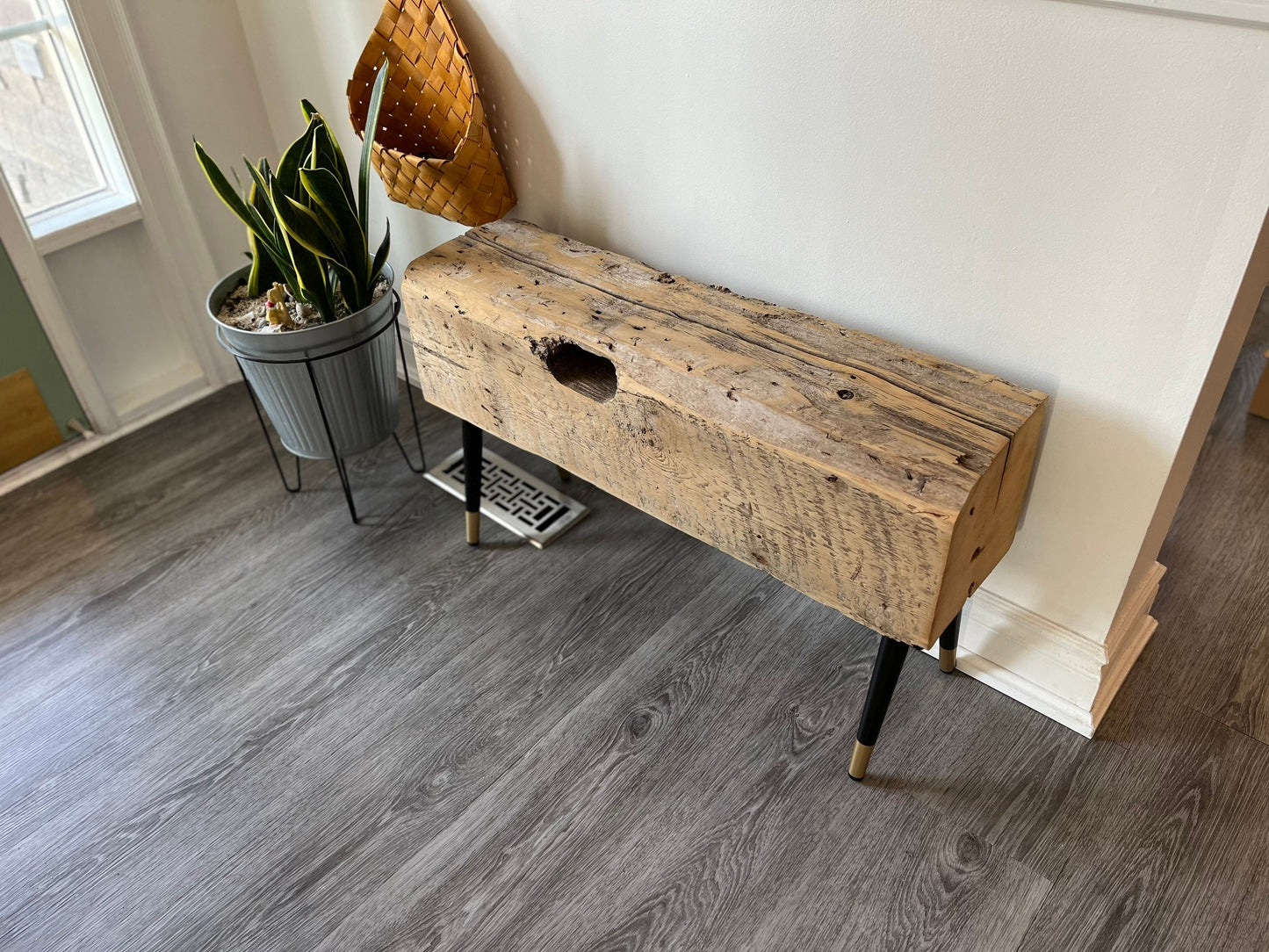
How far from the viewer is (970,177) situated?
3.88ft

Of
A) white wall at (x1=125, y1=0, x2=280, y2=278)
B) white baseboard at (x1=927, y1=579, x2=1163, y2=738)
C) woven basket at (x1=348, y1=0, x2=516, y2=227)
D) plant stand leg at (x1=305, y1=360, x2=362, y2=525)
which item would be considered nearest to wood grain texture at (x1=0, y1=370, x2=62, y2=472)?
white wall at (x1=125, y1=0, x2=280, y2=278)

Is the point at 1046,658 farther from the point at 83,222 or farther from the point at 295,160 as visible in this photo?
the point at 83,222

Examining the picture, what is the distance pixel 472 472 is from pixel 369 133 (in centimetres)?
58

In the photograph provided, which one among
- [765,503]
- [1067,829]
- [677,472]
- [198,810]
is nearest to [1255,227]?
[765,503]

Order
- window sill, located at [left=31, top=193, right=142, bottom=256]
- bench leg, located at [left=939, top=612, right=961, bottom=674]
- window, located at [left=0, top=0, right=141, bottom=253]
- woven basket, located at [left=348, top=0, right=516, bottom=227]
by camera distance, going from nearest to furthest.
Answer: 1. bench leg, located at [left=939, top=612, right=961, bottom=674]
2. woven basket, located at [left=348, top=0, right=516, bottom=227]
3. window, located at [left=0, top=0, right=141, bottom=253]
4. window sill, located at [left=31, top=193, right=142, bottom=256]

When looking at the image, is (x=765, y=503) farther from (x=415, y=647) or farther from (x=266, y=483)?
(x=266, y=483)

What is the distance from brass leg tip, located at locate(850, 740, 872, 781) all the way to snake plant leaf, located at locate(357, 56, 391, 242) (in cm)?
115

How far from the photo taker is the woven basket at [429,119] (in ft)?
5.21

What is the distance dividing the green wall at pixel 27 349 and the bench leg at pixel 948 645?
1.82 m

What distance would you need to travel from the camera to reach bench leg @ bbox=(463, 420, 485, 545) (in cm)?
169

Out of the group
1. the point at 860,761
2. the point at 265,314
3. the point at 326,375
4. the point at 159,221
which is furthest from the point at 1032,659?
the point at 159,221

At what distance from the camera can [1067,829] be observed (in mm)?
1341

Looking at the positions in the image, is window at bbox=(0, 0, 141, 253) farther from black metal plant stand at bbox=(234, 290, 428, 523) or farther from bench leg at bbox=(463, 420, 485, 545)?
bench leg at bbox=(463, 420, 485, 545)

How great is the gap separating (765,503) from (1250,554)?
3.49ft
